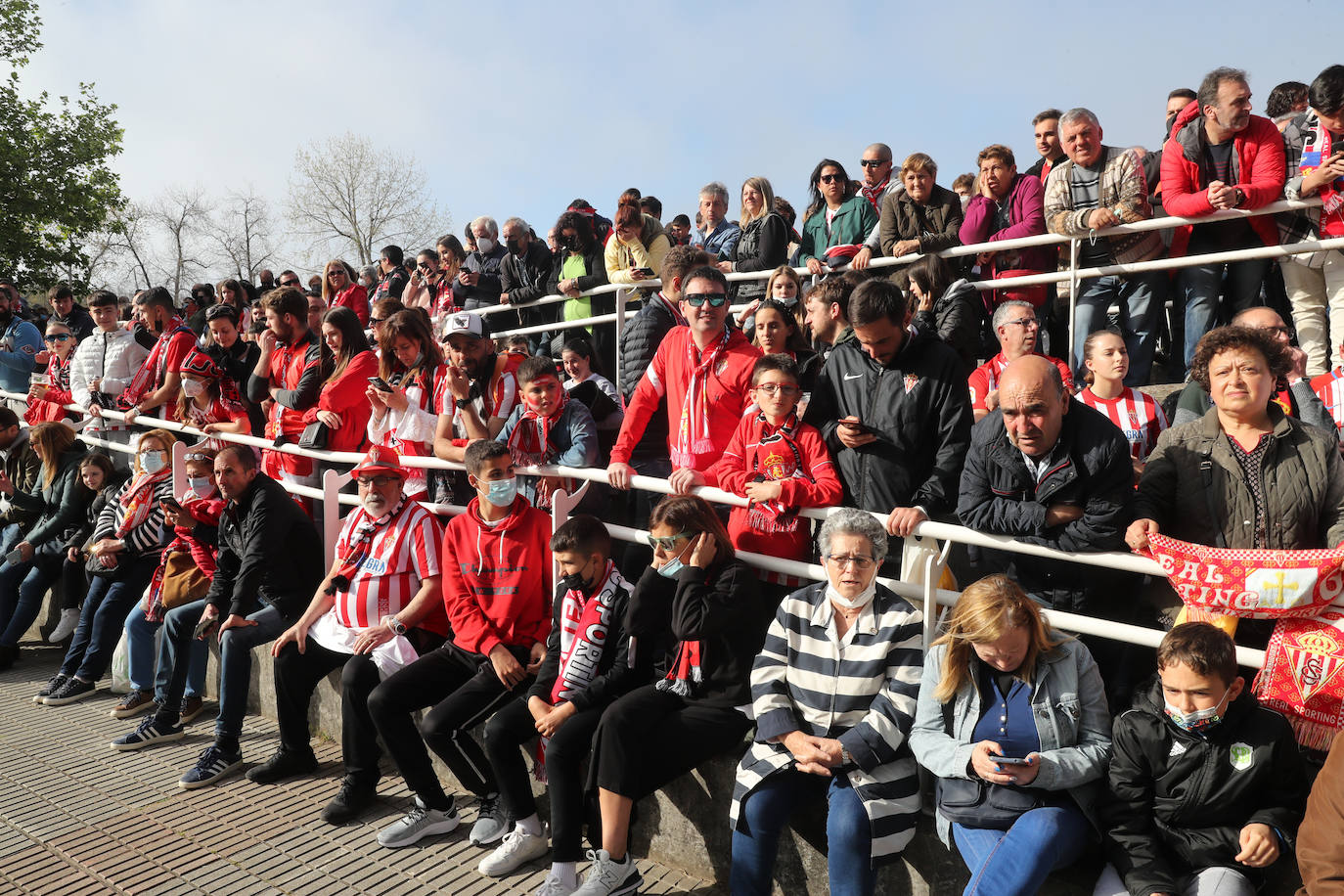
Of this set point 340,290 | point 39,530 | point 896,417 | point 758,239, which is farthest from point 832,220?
point 39,530

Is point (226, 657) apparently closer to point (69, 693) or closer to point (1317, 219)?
point (69, 693)

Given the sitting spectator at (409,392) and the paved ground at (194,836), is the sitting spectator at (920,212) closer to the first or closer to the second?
the sitting spectator at (409,392)

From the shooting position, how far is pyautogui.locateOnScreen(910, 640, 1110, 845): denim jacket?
9.46 ft

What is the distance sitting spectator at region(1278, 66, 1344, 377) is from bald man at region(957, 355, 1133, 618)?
8.47 ft

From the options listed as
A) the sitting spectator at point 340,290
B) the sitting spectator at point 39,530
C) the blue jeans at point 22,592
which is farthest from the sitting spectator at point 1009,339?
the sitting spectator at point 340,290

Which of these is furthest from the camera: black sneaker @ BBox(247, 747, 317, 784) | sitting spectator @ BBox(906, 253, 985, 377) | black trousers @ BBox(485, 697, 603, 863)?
sitting spectator @ BBox(906, 253, 985, 377)

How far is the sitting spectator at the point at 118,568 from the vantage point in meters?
6.65

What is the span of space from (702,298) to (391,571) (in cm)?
221

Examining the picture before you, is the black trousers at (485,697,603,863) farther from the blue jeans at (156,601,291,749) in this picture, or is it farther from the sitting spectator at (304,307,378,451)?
the sitting spectator at (304,307,378,451)

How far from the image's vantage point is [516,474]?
16.0 ft

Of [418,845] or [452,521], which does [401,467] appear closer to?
[452,521]

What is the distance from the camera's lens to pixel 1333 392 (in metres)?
4.34

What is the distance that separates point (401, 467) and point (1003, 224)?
4313mm

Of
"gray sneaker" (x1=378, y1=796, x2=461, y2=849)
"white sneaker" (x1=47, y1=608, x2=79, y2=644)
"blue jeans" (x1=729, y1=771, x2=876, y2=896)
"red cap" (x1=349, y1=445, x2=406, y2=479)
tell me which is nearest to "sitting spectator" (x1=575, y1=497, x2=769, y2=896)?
"blue jeans" (x1=729, y1=771, x2=876, y2=896)
